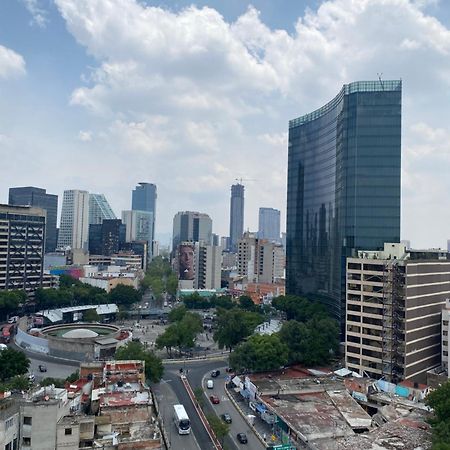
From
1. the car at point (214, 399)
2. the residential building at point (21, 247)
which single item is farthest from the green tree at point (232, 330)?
the residential building at point (21, 247)

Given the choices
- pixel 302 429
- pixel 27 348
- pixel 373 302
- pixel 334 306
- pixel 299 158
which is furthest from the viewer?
pixel 299 158

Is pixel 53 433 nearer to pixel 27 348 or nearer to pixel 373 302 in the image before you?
pixel 373 302

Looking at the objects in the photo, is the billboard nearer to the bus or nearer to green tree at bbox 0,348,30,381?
green tree at bbox 0,348,30,381

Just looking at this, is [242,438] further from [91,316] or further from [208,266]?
[208,266]

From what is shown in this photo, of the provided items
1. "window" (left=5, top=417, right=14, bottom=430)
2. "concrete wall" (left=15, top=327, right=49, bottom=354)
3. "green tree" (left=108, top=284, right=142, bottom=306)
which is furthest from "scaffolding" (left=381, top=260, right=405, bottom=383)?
"green tree" (left=108, top=284, right=142, bottom=306)

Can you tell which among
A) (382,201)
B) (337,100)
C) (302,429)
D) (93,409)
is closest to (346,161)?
(382,201)
